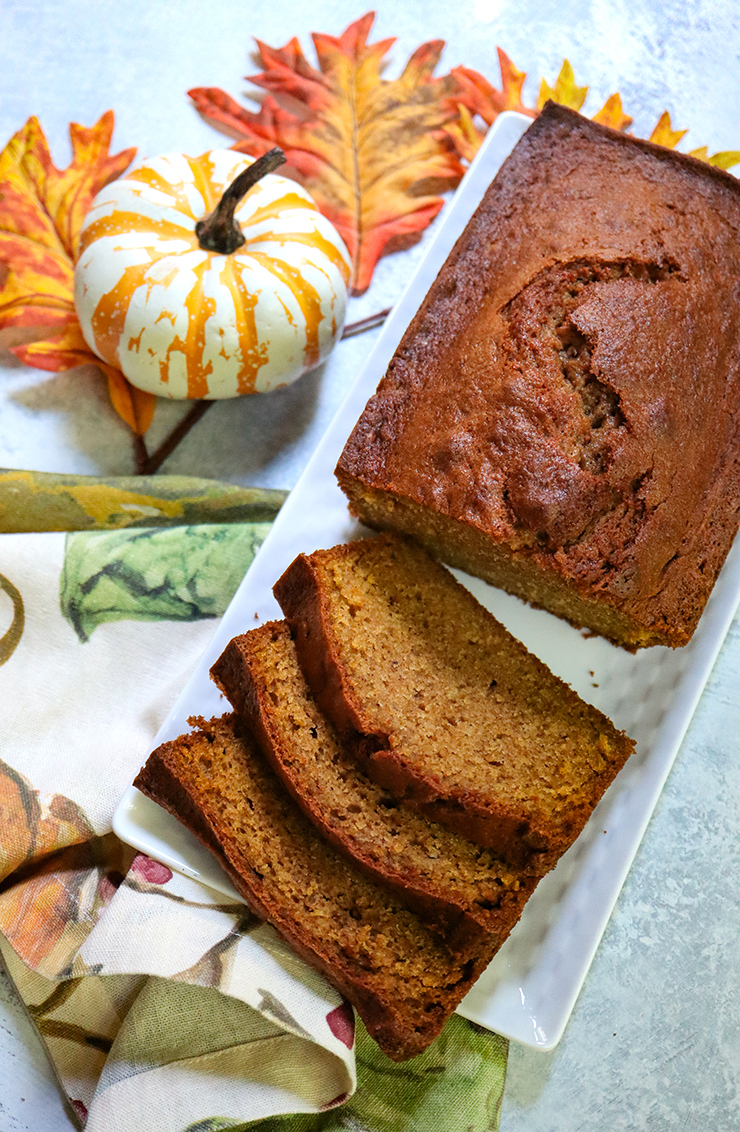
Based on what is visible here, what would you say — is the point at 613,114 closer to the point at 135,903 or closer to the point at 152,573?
the point at 152,573

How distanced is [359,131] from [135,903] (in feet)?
7.75

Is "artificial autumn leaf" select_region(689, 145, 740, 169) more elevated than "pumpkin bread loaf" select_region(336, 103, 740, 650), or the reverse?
"artificial autumn leaf" select_region(689, 145, 740, 169)

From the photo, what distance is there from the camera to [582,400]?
2312 mm

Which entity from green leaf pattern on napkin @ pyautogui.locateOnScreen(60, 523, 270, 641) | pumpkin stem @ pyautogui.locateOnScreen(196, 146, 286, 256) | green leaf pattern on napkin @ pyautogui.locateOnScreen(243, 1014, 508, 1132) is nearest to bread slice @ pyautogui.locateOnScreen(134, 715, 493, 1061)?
green leaf pattern on napkin @ pyautogui.locateOnScreen(243, 1014, 508, 1132)

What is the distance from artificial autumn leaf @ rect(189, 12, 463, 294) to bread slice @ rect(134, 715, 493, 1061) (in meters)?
1.57

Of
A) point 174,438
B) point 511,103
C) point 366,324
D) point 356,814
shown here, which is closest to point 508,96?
point 511,103

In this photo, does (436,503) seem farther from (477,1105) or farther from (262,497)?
(477,1105)

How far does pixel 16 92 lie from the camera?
3248 mm

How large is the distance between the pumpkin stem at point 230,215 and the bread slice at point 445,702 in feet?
3.02

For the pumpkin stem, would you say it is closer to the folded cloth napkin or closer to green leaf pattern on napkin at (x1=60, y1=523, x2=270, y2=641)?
the folded cloth napkin

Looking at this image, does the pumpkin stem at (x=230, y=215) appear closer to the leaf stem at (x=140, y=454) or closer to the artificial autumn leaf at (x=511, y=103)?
the leaf stem at (x=140, y=454)

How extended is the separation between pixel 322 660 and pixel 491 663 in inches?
17.8

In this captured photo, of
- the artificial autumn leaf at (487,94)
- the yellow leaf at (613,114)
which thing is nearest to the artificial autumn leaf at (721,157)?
the yellow leaf at (613,114)

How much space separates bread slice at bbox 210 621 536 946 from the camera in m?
2.17
